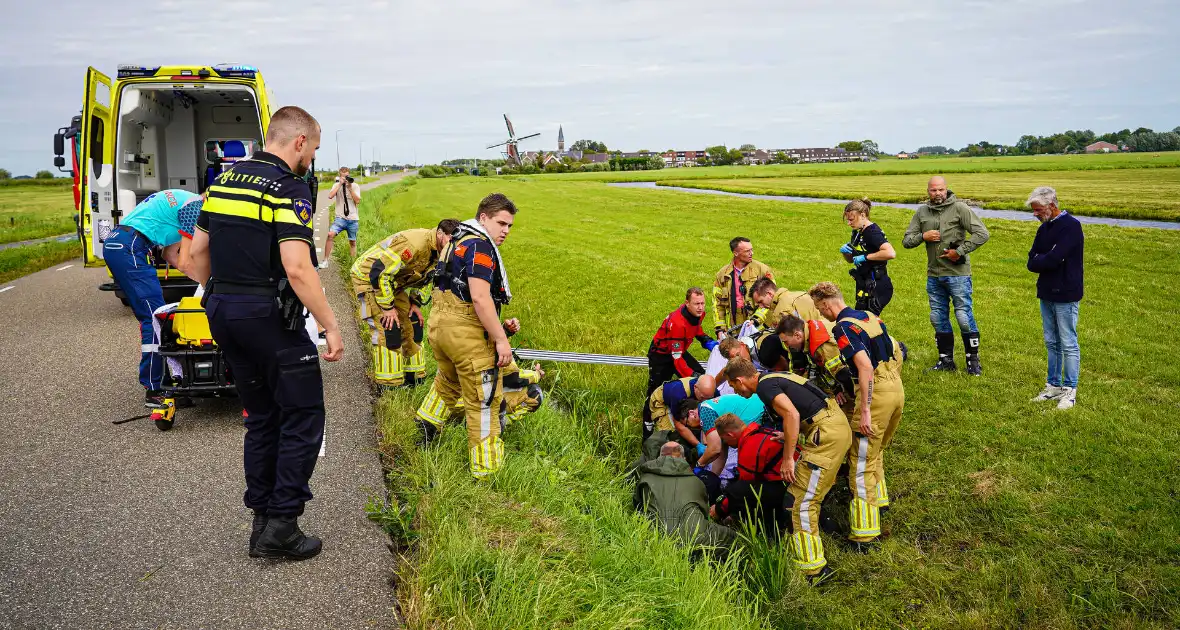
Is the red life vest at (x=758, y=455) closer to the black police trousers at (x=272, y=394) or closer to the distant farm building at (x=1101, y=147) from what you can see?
the black police trousers at (x=272, y=394)

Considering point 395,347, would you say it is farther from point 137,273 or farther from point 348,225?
point 348,225

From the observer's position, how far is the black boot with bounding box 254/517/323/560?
4168mm

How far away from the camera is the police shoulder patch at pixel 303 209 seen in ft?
13.1

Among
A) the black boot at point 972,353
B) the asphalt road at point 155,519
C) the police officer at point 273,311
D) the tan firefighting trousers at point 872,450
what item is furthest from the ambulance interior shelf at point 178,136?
the black boot at point 972,353

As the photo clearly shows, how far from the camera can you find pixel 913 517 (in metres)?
6.07

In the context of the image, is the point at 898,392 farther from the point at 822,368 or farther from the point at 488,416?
the point at 488,416

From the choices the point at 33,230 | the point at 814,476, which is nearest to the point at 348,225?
the point at 814,476

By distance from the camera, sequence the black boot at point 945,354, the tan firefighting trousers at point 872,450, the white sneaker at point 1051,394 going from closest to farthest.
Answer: the tan firefighting trousers at point 872,450
the white sneaker at point 1051,394
the black boot at point 945,354

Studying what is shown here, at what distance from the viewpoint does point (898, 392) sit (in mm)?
5621

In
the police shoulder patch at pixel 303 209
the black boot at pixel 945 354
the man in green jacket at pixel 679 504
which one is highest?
the police shoulder patch at pixel 303 209

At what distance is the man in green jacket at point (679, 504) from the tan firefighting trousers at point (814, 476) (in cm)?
64

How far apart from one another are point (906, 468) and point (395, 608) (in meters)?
4.85

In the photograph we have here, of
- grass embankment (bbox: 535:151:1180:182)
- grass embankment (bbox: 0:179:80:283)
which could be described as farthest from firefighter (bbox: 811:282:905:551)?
grass embankment (bbox: 535:151:1180:182)

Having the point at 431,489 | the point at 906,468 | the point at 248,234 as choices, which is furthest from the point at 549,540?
the point at 906,468
